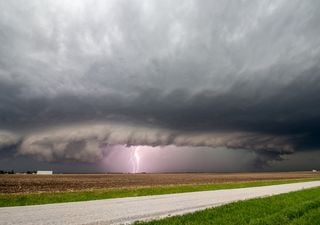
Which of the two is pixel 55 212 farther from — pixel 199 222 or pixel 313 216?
pixel 313 216

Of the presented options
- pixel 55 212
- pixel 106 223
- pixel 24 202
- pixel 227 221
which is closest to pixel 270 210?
pixel 227 221

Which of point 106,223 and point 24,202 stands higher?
point 24,202

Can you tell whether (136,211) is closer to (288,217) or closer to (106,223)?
(106,223)

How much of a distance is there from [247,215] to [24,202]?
19887mm

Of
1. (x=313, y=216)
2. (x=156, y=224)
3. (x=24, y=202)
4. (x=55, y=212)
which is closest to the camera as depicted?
(x=156, y=224)

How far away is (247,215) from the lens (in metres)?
19.1

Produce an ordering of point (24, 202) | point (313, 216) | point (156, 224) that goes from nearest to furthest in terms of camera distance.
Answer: point (156, 224), point (313, 216), point (24, 202)

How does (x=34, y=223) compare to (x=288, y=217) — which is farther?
(x=288, y=217)

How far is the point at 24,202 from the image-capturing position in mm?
29250

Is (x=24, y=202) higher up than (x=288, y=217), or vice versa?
(x=24, y=202)

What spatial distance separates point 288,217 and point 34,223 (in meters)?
13.8

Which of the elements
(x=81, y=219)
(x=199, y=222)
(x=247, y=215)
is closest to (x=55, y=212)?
(x=81, y=219)

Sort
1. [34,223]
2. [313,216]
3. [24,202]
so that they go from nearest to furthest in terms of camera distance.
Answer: [34,223] → [313,216] → [24,202]

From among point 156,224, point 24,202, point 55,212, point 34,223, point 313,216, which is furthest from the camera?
point 24,202
